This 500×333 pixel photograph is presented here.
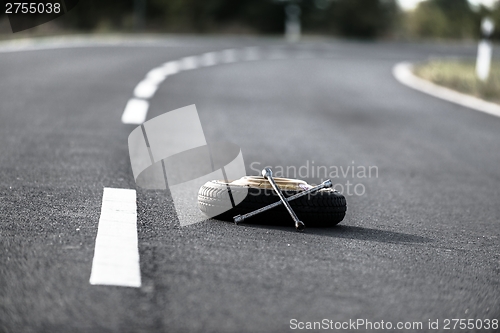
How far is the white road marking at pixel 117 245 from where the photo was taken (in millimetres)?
3287

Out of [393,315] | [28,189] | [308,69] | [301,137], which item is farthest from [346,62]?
[393,315]

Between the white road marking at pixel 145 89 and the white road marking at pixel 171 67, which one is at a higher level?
the white road marking at pixel 145 89

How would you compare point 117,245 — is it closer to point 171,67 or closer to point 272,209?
point 272,209

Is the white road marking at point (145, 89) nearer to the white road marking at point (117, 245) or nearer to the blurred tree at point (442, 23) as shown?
the white road marking at point (117, 245)

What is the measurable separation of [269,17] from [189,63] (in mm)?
28272

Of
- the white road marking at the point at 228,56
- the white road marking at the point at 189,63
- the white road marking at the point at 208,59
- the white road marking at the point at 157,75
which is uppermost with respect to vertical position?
the white road marking at the point at 157,75

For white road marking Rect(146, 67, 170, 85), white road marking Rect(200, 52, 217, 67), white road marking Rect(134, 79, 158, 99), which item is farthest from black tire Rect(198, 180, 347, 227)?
white road marking Rect(200, 52, 217, 67)

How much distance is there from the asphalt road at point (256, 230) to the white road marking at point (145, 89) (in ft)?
0.65

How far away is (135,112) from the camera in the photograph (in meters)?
9.91

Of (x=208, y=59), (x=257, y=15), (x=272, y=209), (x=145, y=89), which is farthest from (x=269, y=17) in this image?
(x=272, y=209)

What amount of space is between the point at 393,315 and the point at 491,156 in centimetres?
600

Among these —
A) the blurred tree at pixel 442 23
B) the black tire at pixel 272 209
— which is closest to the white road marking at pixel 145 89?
the black tire at pixel 272 209

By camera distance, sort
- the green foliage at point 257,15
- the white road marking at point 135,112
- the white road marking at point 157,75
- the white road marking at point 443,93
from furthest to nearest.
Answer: the green foliage at point 257,15
the white road marking at point 157,75
the white road marking at point 443,93
the white road marking at point 135,112

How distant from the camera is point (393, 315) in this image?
3.12 m
